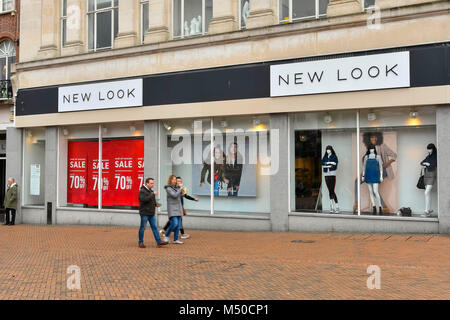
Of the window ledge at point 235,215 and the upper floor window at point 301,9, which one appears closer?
the upper floor window at point 301,9

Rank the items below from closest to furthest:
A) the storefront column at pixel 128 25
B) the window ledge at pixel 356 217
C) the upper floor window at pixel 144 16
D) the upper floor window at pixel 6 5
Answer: the window ledge at pixel 356 217 < the storefront column at pixel 128 25 < the upper floor window at pixel 144 16 < the upper floor window at pixel 6 5

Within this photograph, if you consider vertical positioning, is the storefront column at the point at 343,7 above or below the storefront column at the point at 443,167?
above

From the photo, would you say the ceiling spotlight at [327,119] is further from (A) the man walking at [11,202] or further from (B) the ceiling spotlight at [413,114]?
(A) the man walking at [11,202]

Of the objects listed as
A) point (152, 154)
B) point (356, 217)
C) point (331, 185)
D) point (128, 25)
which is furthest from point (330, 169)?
point (128, 25)

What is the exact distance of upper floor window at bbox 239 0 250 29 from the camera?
52.9ft

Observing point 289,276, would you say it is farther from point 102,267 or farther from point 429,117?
point 429,117

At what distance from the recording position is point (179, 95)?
1642 cm

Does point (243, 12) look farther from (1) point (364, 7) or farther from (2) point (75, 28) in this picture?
(2) point (75, 28)

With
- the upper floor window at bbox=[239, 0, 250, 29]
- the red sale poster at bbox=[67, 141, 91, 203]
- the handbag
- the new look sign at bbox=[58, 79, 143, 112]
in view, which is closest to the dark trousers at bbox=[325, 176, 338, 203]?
the handbag

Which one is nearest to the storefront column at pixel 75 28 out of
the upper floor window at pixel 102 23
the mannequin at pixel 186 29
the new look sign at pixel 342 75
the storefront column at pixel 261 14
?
the upper floor window at pixel 102 23

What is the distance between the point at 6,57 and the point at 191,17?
1009cm

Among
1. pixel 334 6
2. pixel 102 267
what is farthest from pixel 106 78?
pixel 102 267

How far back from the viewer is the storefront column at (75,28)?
19359 mm

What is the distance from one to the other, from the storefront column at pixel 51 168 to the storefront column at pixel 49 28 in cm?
315
